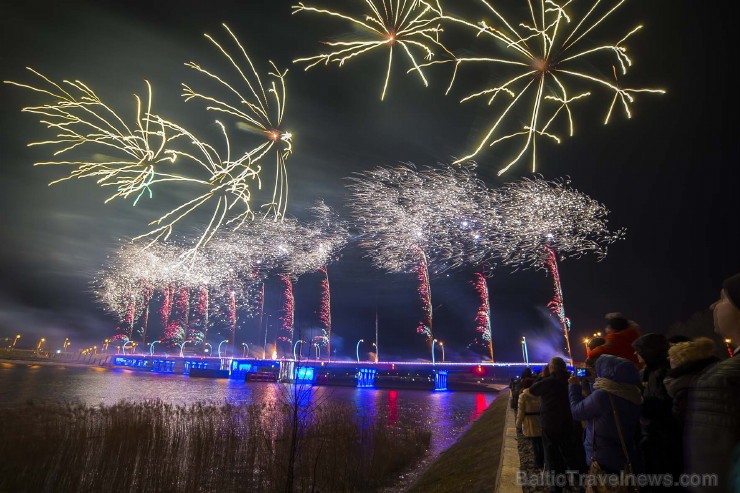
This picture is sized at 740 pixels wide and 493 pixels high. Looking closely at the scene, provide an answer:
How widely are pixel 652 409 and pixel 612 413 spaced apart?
63cm

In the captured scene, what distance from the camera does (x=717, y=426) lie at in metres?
1.74

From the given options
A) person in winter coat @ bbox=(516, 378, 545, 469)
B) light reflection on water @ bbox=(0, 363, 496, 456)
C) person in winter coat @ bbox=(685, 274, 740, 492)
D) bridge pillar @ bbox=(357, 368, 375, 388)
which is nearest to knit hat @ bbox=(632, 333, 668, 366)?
person in winter coat @ bbox=(685, 274, 740, 492)

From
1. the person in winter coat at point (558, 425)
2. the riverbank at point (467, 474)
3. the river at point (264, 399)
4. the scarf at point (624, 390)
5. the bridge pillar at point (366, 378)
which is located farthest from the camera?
the bridge pillar at point (366, 378)

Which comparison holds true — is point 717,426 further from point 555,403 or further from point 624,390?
point 555,403

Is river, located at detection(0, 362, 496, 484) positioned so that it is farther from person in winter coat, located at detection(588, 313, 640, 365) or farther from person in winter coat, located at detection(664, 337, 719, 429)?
person in winter coat, located at detection(664, 337, 719, 429)

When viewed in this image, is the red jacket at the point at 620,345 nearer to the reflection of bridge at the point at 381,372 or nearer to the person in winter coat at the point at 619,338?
the person in winter coat at the point at 619,338

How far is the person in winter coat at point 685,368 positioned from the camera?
3.20m

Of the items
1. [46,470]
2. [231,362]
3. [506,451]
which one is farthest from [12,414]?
[231,362]

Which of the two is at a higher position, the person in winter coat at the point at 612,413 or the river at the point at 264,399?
the person in winter coat at the point at 612,413

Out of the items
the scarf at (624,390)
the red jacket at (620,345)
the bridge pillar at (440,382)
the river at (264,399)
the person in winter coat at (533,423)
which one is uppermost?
the red jacket at (620,345)

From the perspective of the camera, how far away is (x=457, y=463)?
11141mm

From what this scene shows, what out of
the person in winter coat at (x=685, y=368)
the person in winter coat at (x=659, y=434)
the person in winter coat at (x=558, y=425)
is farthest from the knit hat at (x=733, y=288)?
the person in winter coat at (x=558, y=425)

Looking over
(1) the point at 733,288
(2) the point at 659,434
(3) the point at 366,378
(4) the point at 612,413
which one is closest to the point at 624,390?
(4) the point at 612,413

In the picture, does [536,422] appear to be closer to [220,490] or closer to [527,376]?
[527,376]
